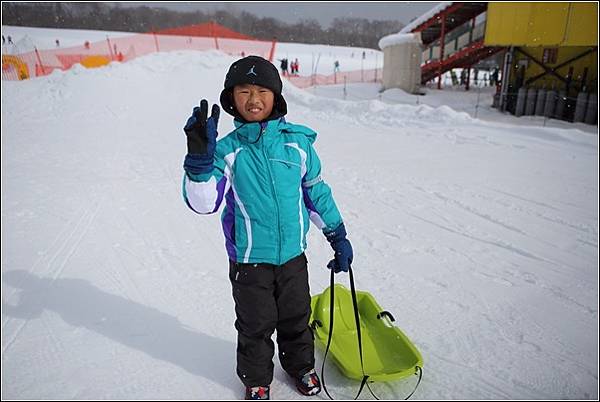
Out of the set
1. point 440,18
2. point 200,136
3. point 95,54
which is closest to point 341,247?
point 200,136

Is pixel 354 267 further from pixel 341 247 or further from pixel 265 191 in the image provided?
pixel 265 191

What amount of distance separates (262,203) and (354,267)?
1969mm

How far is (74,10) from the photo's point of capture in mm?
4488

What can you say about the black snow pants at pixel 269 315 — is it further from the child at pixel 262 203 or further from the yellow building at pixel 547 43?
the yellow building at pixel 547 43

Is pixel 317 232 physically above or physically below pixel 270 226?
below

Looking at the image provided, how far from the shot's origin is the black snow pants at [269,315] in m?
2.05

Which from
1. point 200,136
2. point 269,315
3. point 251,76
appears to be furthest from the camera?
point 269,315

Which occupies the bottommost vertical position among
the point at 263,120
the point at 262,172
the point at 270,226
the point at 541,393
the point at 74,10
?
the point at 541,393

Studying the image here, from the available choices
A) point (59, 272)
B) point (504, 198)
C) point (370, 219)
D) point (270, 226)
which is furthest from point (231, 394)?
point (504, 198)

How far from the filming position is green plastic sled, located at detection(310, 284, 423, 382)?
2324mm

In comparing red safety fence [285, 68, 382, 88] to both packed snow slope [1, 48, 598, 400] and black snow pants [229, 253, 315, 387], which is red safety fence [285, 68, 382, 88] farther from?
black snow pants [229, 253, 315, 387]

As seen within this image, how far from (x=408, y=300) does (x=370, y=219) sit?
1.63 m

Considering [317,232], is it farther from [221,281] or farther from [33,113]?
[33,113]

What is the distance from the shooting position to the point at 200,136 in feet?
5.43
